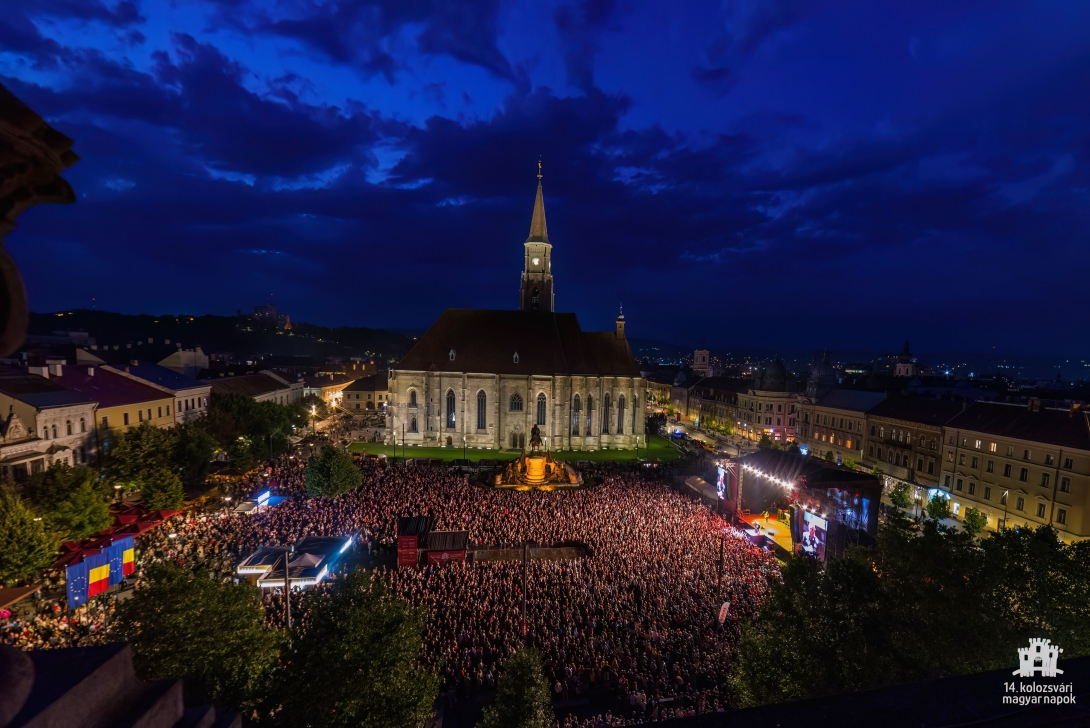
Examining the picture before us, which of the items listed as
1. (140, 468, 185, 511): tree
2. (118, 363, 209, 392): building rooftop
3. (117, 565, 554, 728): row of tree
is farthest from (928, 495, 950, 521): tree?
(118, 363, 209, 392): building rooftop

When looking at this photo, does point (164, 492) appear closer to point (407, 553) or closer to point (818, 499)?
point (407, 553)

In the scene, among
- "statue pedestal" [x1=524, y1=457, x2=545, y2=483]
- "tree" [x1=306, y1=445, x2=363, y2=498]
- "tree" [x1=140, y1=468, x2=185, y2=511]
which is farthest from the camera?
"statue pedestal" [x1=524, y1=457, x2=545, y2=483]

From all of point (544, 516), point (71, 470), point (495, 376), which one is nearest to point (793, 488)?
point (544, 516)

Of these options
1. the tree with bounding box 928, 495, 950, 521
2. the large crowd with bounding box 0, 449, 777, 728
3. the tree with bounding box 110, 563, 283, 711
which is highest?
the tree with bounding box 110, 563, 283, 711

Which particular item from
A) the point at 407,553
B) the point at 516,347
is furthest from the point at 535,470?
the point at 516,347

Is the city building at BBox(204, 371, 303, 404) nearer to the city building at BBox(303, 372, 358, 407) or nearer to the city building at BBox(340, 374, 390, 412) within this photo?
the city building at BBox(303, 372, 358, 407)

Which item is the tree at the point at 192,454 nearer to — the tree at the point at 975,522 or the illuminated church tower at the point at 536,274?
the illuminated church tower at the point at 536,274

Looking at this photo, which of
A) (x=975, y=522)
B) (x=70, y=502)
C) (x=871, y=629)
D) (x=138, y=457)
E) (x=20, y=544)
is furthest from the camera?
(x=975, y=522)
